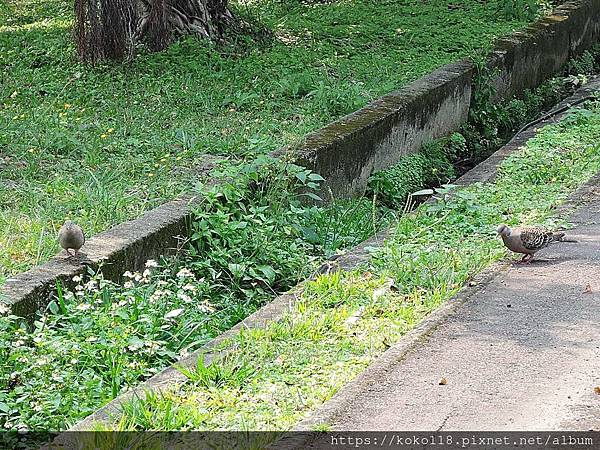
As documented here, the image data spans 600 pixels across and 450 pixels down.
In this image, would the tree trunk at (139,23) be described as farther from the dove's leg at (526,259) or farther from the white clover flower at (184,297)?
the dove's leg at (526,259)

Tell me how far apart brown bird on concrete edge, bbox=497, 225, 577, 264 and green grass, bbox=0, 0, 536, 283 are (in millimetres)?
2315

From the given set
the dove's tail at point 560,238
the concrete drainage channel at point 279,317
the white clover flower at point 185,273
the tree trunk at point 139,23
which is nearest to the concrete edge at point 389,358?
the concrete drainage channel at point 279,317

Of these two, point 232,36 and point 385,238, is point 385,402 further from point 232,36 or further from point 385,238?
point 232,36

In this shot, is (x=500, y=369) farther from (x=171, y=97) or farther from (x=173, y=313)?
(x=171, y=97)

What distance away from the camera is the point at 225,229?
6488mm

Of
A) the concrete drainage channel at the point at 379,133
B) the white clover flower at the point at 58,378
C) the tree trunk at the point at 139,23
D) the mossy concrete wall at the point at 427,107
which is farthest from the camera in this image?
the tree trunk at the point at 139,23

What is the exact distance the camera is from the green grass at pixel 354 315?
4230mm

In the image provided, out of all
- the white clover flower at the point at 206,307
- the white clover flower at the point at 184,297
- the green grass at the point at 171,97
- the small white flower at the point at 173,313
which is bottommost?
the white clover flower at the point at 206,307

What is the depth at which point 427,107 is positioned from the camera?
9383 mm

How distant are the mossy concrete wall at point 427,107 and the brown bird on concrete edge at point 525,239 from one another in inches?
84.5

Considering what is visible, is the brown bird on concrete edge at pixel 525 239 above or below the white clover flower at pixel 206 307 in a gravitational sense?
above

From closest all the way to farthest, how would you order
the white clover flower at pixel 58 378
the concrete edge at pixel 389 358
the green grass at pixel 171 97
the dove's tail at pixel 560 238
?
1. the concrete edge at pixel 389 358
2. the white clover flower at pixel 58 378
3. the dove's tail at pixel 560 238
4. the green grass at pixel 171 97

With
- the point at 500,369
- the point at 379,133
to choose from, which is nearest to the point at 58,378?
the point at 500,369

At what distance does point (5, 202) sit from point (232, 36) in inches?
200
